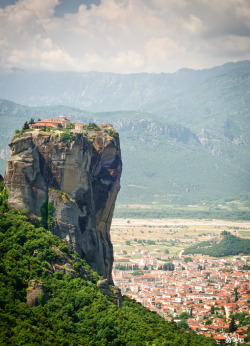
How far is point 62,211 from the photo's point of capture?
56.9 meters

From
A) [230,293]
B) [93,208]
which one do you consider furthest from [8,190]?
[230,293]

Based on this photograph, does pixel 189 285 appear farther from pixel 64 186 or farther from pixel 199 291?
pixel 64 186

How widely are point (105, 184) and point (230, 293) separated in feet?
180

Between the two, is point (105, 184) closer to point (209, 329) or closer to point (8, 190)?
point (8, 190)

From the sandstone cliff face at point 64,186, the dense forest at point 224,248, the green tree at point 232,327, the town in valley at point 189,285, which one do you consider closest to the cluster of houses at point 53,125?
the sandstone cliff face at point 64,186

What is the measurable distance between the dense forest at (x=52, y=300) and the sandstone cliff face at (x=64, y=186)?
168 cm

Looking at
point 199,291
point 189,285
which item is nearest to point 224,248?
point 189,285

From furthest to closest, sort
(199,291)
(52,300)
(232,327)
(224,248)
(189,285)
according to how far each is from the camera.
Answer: (224,248) < (189,285) < (199,291) < (232,327) < (52,300)

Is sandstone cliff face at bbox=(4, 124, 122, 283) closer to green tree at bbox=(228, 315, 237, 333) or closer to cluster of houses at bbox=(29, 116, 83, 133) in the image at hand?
cluster of houses at bbox=(29, 116, 83, 133)

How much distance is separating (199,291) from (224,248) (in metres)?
60.1

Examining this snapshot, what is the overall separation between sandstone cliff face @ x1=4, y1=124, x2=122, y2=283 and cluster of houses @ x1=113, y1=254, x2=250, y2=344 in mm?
27935

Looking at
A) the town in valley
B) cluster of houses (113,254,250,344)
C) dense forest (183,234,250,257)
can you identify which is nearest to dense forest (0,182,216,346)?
the town in valley

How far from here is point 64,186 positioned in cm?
5834

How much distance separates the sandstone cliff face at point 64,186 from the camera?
184 feet
